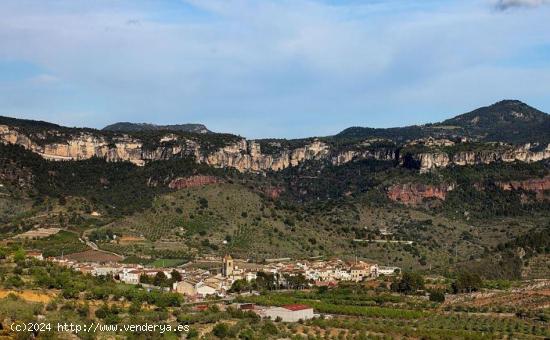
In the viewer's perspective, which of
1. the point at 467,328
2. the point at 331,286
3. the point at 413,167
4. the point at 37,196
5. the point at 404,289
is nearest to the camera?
the point at 467,328

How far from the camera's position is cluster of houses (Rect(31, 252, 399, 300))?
95000mm

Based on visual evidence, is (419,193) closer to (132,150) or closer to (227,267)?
(132,150)

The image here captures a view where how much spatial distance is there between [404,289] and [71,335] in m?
52.7

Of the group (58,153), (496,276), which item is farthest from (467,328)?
(58,153)

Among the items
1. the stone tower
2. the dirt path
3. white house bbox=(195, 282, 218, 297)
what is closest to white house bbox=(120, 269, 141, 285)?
white house bbox=(195, 282, 218, 297)

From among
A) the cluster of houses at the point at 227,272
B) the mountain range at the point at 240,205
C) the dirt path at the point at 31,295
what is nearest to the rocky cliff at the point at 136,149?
the mountain range at the point at 240,205

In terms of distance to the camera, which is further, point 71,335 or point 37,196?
point 37,196

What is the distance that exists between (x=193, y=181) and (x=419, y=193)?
44.6m

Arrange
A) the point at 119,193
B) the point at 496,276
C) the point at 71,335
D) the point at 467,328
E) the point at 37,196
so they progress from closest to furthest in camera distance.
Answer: the point at 71,335 < the point at 467,328 < the point at 496,276 < the point at 37,196 < the point at 119,193

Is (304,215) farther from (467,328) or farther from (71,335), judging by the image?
(71,335)

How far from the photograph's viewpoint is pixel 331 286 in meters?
104

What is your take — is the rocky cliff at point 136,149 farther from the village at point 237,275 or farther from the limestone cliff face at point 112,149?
the village at point 237,275

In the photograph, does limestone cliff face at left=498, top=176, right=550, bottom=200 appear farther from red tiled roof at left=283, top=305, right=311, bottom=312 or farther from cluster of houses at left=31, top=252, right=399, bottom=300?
red tiled roof at left=283, top=305, right=311, bottom=312

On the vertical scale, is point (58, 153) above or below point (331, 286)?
above
